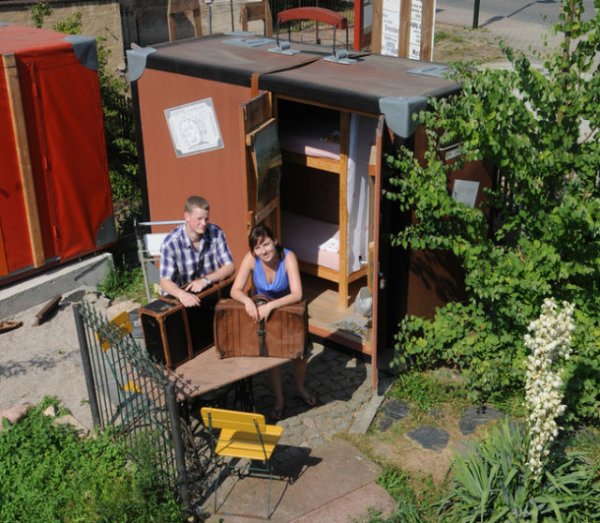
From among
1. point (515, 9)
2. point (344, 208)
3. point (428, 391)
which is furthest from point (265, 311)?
point (515, 9)

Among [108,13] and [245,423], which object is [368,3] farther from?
[108,13]

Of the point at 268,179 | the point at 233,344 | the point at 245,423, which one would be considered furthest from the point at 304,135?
the point at 245,423

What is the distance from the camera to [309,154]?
8094 millimetres

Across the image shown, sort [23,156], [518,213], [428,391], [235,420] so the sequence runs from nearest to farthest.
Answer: [235,420], [518,213], [428,391], [23,156]

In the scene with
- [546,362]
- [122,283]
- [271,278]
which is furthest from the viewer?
[122,283]

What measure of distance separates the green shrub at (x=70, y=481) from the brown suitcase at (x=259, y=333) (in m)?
1.09

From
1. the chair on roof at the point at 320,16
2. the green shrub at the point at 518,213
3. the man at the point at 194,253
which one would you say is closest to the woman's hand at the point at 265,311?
the man at the point at 194,253

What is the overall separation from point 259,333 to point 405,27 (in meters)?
4.29

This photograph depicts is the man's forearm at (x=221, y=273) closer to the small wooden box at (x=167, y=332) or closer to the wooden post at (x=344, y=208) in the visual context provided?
the small wooden box at (x=167, y=332)

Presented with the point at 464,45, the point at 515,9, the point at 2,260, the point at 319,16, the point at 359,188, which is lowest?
the point at 2,260

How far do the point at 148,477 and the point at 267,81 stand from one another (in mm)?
3613

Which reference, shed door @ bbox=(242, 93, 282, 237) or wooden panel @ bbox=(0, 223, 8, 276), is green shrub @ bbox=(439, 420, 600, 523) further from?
wooden panel @ bbox=(0, 223, 8, 276)

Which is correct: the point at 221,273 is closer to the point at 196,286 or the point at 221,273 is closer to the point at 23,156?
the point at 196,286

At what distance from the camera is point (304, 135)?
825cm
